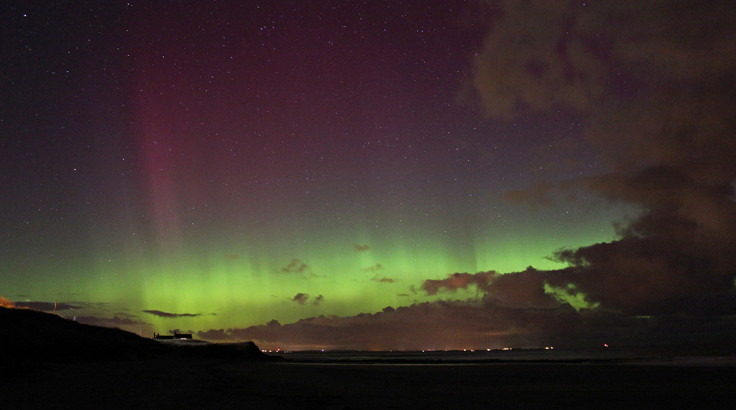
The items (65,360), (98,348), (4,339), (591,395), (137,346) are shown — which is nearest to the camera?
(591,395)

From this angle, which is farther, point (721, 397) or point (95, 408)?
point (721, 397)

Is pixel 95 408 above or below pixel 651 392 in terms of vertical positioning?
above

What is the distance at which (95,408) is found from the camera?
14891mm

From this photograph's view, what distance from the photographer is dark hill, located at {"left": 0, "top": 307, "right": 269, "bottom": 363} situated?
46969mm

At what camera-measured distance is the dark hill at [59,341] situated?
154ft

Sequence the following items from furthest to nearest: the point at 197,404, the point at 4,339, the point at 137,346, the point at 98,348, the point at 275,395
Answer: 1. the point at 137,346
2. the point at 98,348
3. the point at 4,339
4. the point at 275,395
5. the point at 197,404

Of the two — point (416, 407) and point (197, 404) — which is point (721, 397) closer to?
point (416, 407)

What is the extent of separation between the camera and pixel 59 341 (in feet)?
177

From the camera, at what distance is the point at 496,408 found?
54.9 feet

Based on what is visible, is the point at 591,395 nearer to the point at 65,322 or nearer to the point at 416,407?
the point at 416,407

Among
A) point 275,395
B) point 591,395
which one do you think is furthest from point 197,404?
point 591,395

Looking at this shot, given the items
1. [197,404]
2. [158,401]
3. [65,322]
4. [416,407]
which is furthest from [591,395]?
[65,322]

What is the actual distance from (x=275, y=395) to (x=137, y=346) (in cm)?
5764

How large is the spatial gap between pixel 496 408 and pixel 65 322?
70692 millimetres
